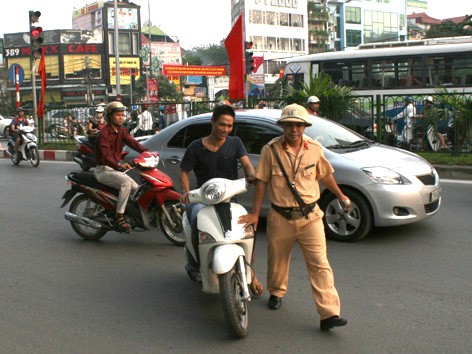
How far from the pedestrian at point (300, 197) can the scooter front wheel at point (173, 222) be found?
7.86ft

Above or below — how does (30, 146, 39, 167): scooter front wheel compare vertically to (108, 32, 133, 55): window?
below

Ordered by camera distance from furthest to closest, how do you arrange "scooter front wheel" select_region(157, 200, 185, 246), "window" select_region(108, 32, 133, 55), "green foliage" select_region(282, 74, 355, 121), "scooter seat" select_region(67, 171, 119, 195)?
"window" select_region(108, 32, 133, 55)
"green foliage" select_region(282, 74, 355, 121)
"scooter seat" select_region(67, 171, 119, 195)
"scooter front wheel" select_region(157, 200, 185, 246)

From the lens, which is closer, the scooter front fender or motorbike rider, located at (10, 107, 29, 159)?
the scooter front fender

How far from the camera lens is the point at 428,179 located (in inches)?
263

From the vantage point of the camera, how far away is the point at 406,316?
4344 millimetres

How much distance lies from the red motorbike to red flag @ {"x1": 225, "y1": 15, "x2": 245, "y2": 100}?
741cm

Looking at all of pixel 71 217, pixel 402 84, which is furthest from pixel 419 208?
pixel 402 84

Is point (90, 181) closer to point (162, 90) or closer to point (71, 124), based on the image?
point (71, 124)

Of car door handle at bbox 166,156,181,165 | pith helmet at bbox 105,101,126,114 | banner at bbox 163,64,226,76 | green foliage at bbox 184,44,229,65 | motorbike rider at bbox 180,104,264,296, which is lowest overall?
car door handle at bbox 166,156,181,165

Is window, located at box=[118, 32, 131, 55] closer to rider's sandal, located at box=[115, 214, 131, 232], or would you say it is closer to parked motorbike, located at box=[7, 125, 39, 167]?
parked motorbike, located at box=[7, 125, 39, 167]

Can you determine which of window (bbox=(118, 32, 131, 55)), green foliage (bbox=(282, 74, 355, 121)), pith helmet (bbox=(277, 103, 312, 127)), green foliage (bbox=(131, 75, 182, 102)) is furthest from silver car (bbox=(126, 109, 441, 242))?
window (bbox=(118, 32, 131, 55))

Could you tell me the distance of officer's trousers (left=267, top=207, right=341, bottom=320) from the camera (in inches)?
157

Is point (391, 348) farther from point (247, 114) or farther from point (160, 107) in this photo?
point (160, 107)

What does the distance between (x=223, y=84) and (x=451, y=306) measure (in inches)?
3033
